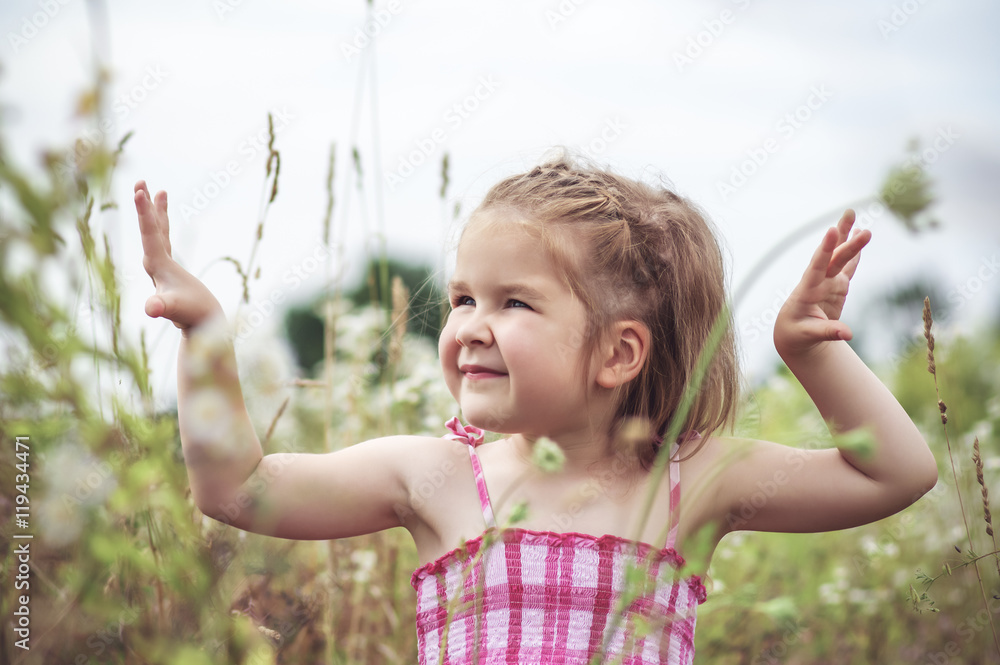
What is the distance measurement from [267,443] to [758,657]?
1584 millimetres

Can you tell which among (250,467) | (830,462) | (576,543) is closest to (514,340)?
(576,543)

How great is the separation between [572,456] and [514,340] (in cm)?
25

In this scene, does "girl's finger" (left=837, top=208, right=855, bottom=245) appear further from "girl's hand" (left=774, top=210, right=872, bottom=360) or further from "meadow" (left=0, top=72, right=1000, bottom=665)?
"meadow" (left=0, top=72, right=1000, bottom=665)

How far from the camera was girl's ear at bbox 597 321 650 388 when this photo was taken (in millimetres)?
1352

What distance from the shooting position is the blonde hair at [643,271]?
4.47 feet

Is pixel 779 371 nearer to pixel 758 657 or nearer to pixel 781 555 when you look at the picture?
pixel 781 555

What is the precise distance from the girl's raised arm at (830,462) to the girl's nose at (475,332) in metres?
0.44

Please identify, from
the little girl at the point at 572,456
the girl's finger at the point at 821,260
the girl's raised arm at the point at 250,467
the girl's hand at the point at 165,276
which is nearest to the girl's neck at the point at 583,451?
the little girl at the point at 572,456

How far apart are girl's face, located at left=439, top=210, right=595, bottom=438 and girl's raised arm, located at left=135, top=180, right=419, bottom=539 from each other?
20cm

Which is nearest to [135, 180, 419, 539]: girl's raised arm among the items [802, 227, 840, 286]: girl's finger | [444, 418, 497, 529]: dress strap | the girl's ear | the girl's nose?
[444, 418, 497, 529]: dress strap

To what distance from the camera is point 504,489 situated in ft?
4.44

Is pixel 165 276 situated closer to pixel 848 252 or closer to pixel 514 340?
pixel 514 340

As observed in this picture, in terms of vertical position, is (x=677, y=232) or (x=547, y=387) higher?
(x=677, y=232)

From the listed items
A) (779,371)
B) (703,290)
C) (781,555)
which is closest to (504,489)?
(703,290)
